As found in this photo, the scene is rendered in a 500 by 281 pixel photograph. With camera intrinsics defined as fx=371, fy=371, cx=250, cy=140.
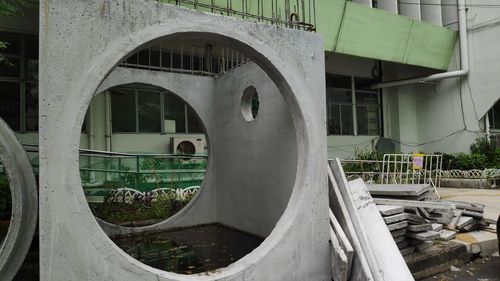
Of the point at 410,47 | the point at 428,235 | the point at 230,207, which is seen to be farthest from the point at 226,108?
the point at 410,47

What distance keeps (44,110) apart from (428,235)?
4.45 m

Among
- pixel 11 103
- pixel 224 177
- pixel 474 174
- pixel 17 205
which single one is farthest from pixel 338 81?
Result: pixel 17 205

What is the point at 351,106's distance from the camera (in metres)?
15.5

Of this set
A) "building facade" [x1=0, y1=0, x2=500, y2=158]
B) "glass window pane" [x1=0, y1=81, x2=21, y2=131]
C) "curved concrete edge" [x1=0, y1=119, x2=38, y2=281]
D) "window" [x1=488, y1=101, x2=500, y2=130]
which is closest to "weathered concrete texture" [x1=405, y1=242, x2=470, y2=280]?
"curved concrete edge" [x1=0, y1=119, x2=38, y2=281]

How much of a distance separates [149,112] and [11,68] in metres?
3.48

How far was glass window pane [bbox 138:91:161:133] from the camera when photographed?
1061 centimetres

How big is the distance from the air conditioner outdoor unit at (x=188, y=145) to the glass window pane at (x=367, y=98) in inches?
307

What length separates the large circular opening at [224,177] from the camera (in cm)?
503

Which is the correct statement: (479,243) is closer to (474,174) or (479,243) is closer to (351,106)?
(474,174)

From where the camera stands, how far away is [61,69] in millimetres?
2801

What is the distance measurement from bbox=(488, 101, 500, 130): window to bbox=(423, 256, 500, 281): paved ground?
41.4 ft

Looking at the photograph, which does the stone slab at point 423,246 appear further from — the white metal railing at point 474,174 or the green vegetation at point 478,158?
the green vegetation at point 478,158

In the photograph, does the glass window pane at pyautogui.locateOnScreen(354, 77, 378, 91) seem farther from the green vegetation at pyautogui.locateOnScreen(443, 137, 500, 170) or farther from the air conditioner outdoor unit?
the air conditioner outdoor unit

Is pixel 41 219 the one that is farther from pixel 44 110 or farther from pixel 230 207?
pixel 230 207
